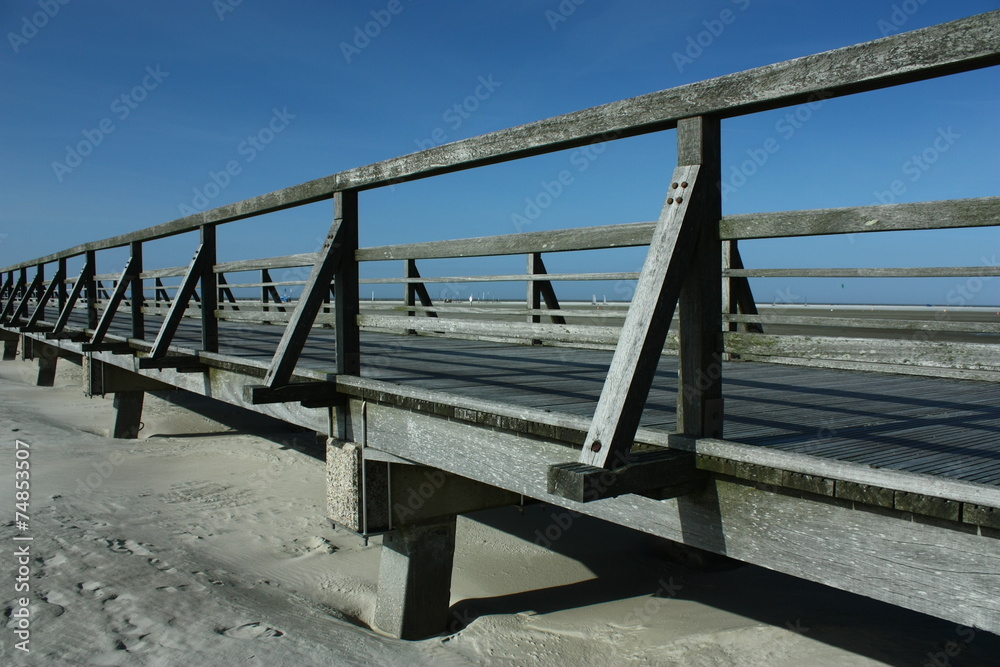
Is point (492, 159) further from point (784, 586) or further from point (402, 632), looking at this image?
point (784, 586)

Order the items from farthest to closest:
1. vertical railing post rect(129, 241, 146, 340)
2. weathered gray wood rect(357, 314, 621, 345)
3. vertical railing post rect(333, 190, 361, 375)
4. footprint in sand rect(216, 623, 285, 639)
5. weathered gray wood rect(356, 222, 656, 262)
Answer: vertical railing post rect(129, 241, 146, 340), vertical railing post rect(333, 190, 361, 375), footprint in sand rect(216, 623, 285, 639), weathered gray wood rect(357, 314, 621, 345), weathered gray wood rect(356, 222, 656, 262)

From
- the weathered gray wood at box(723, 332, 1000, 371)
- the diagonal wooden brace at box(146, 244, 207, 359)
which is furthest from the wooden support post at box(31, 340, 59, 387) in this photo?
the weathered gray wood at box(723, 332, 1000, 371)

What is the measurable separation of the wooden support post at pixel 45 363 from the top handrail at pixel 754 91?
46.4 feet

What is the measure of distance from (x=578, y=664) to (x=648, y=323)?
3085mm

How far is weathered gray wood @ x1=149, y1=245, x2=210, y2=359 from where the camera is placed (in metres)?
6.00

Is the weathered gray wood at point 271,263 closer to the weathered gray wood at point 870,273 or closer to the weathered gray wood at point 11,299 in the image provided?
the weathered gray wood at point 870,273

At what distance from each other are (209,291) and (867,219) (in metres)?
5.27

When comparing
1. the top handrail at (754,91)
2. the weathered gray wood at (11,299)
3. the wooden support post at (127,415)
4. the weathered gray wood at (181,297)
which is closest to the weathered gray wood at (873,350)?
the top handrail at (754,91)

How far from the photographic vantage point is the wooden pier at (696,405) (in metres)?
2.05

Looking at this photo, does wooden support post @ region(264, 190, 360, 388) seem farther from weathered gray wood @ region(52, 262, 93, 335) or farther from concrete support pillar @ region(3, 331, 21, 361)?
concrete support pillar @ region(3, 331, 21, 361)

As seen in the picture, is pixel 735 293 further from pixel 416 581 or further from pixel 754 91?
pixel 754 91

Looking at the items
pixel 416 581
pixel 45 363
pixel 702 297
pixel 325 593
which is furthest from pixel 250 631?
pixel 45 363

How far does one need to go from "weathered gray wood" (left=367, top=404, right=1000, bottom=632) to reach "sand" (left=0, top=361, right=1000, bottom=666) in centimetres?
209

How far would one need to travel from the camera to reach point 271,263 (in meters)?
5.19
